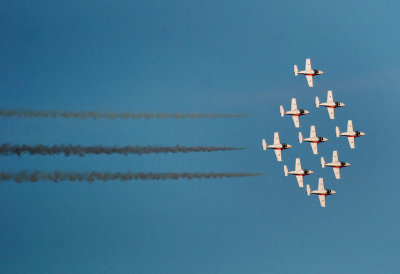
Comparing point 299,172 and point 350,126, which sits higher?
point 350,126

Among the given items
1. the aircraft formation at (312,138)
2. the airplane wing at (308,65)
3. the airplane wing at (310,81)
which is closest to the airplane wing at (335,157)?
the aircraft formation at (312,138)

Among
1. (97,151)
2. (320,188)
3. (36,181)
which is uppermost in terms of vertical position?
(320,188)

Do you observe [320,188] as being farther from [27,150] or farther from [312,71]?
[27,150]

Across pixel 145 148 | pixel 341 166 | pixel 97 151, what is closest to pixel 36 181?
pixel 97 151

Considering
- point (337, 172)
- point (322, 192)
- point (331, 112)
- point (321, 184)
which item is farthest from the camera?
point (321, 184)

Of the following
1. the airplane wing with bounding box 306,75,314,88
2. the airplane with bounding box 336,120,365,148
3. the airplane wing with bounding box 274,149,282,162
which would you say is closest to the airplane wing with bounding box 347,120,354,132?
the airplane with bounding box 336,120,365,148

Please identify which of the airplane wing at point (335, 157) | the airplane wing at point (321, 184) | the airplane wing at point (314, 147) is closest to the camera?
the airplane wing at point (314, 147)

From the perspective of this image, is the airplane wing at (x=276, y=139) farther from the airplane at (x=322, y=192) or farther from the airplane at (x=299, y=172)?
the airplane at (x=322, y=192)

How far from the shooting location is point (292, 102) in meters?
120

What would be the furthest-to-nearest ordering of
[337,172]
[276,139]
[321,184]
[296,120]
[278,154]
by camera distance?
1. [321,184]
2. [337,172]
3. [276,139]
4. [278,154]
5. [296,120]

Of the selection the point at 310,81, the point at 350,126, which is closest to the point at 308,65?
the point at 310,81

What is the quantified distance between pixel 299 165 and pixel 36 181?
51963 mm

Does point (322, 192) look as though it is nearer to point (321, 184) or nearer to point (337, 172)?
point (321, 184)

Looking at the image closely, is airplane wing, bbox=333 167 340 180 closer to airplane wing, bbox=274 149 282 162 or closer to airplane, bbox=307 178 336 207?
airplane, bbox=307 178 336 207
